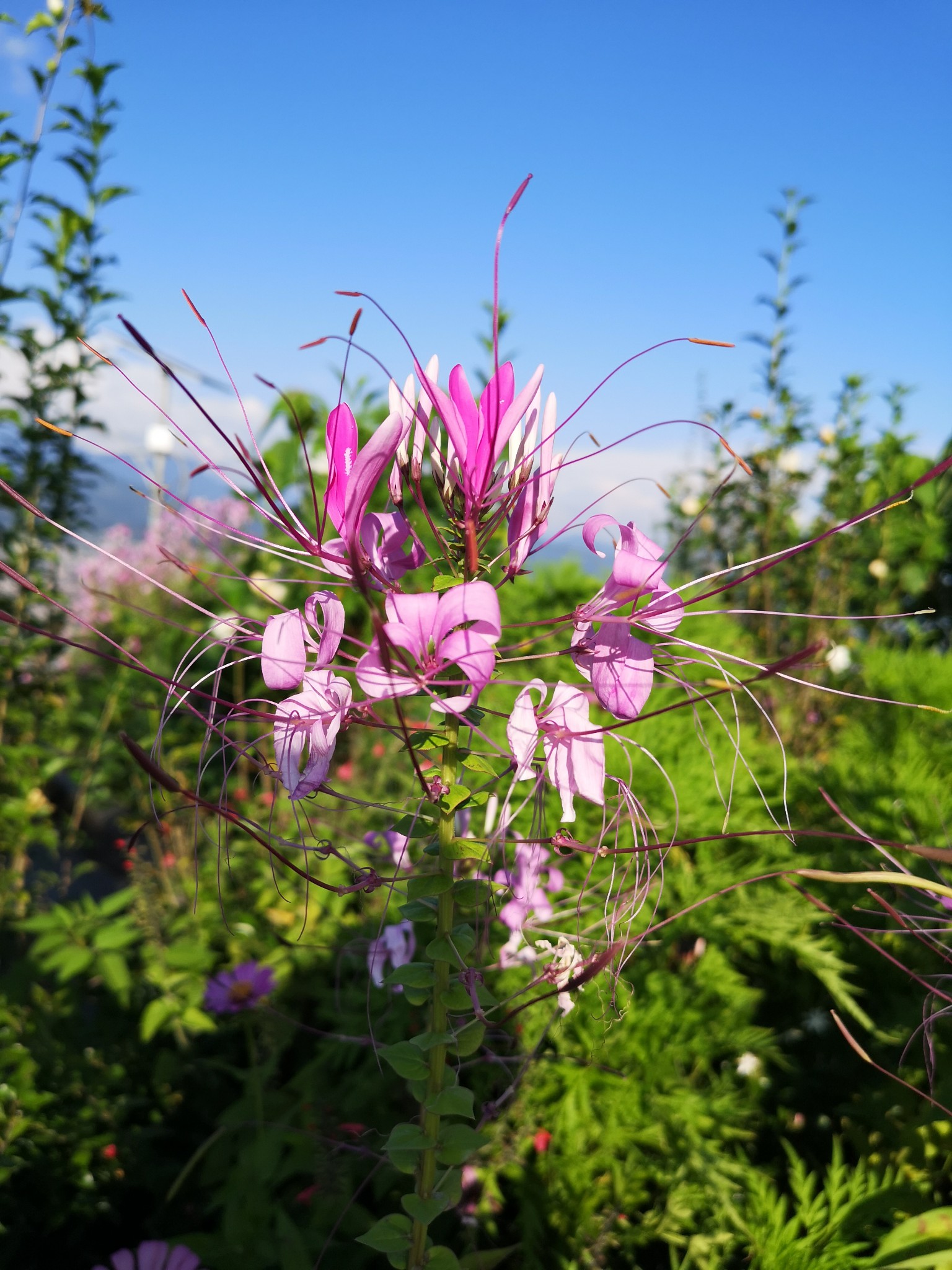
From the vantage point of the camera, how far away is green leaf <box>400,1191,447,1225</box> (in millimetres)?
912

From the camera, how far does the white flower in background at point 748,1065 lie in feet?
7.04

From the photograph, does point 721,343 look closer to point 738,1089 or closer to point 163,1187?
point 738,1089

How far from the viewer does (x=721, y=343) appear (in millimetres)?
831

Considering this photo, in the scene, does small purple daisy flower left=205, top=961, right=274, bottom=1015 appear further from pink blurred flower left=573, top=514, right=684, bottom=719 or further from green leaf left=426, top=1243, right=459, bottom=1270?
pink blurred flower left=573, top=514, right=684, bottom=719

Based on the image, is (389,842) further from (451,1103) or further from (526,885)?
(451,1103)

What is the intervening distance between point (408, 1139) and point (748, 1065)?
1579mm

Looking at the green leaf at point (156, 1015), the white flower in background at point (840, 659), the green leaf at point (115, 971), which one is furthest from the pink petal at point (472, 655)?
the white flower in background at point (840, 659)

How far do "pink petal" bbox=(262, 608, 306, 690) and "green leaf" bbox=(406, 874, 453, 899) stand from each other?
0.30 meters

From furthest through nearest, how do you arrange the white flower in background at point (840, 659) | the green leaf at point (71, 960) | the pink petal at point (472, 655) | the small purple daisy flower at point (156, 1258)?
the white flower in background at point (840, 659) → the green leaf at point (71, 960) → the small purple daisy flower at point (156, 1258) → the pink petal at point (472, 655)

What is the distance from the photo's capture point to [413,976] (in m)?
0.94

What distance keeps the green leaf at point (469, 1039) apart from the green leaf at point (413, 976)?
2.8 inches

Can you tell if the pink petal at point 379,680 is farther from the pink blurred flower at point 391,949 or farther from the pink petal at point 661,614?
the pink blurred flower at point 391,949

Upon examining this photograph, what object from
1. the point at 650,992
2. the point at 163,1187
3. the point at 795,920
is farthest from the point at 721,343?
the point at 163,1187

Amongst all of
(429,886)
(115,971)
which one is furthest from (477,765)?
(115,971)
